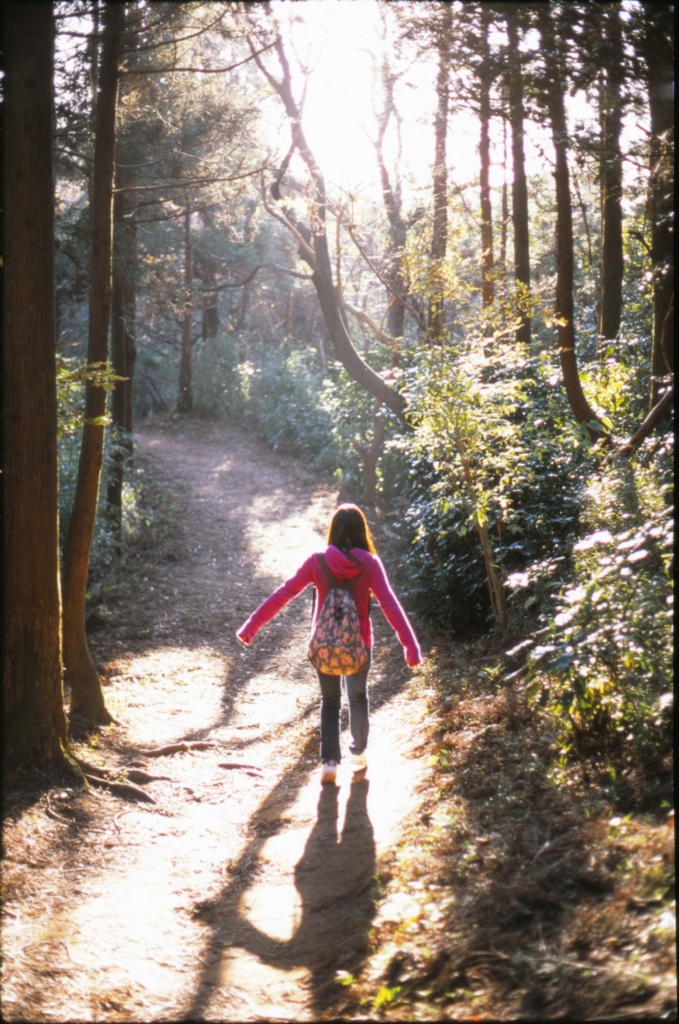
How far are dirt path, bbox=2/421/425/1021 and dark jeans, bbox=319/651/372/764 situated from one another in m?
0.32

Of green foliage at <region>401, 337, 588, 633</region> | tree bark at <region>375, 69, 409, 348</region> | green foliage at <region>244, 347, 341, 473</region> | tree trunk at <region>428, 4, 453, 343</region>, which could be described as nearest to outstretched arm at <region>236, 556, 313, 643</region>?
green foliage at <region>401, 337, 588, 633</region>

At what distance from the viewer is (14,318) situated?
6109mm

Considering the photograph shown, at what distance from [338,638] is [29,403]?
284 cm

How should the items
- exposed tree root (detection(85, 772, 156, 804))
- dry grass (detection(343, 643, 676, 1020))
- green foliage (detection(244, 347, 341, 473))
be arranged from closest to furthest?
dry grass (detection(343, 643, 676, 1020)) < exposed tree root (detection(85, 772, 156, 804)) < green foliage (detection(244, 347, 341, 473))

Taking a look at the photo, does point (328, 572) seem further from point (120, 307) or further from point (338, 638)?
point (120, 307)

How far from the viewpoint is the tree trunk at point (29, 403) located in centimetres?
603

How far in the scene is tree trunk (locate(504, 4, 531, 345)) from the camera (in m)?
6.75

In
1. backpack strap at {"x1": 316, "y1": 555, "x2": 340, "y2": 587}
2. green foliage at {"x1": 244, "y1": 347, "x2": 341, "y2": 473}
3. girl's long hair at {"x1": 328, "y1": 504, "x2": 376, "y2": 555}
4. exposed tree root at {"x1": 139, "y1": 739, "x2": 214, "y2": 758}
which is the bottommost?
exposed tree root at {"x1": 139, "y1": 739, "x2": 214, "y2": 758}

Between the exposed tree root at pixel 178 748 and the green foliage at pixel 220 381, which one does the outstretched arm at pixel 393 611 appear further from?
the green foliage at pixel 220 381

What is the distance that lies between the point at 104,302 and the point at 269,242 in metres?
29.2

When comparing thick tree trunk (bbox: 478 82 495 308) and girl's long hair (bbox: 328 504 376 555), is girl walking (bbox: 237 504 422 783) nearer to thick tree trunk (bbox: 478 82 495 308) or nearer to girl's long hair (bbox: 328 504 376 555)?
girl's long hair (bbox: 328 504 376 555)

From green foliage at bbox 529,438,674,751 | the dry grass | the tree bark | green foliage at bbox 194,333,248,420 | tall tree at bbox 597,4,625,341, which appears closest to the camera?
the dry grass

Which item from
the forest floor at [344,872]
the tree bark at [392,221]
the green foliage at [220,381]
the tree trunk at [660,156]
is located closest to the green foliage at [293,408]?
the green foliage at [220,381]

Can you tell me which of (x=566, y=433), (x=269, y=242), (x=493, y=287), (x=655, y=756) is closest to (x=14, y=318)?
(x=655, y=756)
